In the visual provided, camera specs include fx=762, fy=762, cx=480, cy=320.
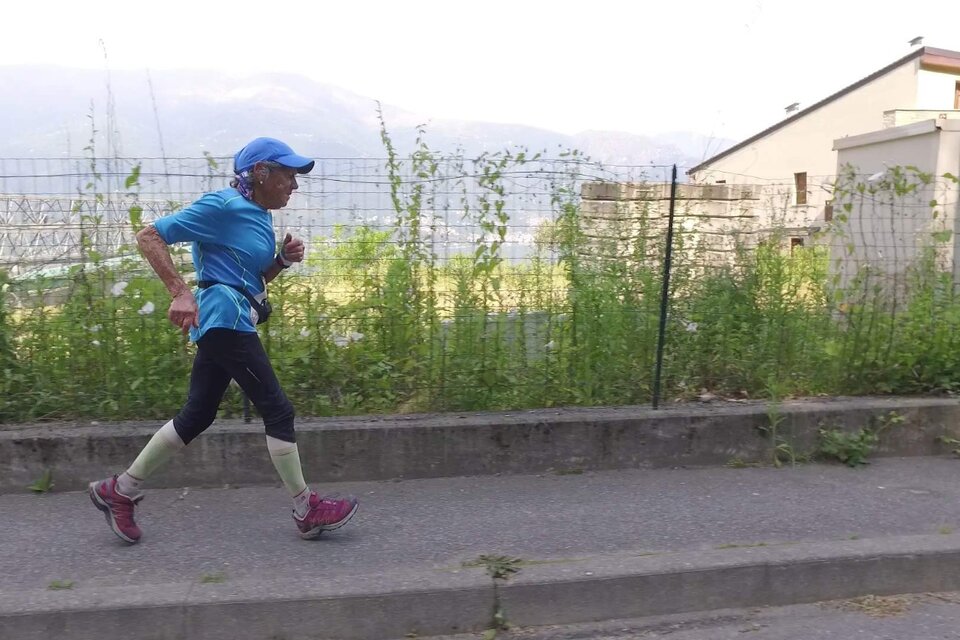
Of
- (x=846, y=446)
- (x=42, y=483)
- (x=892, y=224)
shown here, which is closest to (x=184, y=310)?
(x=42, y=483)

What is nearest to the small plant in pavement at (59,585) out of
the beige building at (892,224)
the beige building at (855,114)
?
the beige building at (892,224)

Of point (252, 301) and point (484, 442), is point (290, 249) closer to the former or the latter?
point (252, 301)

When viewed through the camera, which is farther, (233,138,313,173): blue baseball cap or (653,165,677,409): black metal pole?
(653,165,677,409): black metal pole

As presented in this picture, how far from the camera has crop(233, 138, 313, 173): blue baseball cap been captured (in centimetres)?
338

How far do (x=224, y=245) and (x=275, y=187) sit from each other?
1.13ft

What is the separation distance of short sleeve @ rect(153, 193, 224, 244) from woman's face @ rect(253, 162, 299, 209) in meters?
0.20

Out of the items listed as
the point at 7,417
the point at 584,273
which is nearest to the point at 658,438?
the point at 584,273

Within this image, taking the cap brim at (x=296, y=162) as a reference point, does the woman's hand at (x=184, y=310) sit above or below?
below

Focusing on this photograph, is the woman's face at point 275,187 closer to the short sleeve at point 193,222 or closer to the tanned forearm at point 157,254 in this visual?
the short sleeve at point 193,222

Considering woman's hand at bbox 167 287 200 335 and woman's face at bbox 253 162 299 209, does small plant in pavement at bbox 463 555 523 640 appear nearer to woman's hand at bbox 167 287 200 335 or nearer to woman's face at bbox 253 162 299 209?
woman's hand at bbox 167 287 200 335

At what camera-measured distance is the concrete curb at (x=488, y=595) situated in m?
2.99

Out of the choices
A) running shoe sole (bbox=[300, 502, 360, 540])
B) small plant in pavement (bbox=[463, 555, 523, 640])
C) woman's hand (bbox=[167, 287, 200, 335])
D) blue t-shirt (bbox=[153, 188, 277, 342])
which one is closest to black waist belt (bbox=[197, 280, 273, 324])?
blue t-shirt (bbox=[153, 188, 277, 342])

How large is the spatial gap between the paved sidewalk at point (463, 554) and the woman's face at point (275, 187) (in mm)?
1622

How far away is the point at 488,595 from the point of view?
3.20 meters
